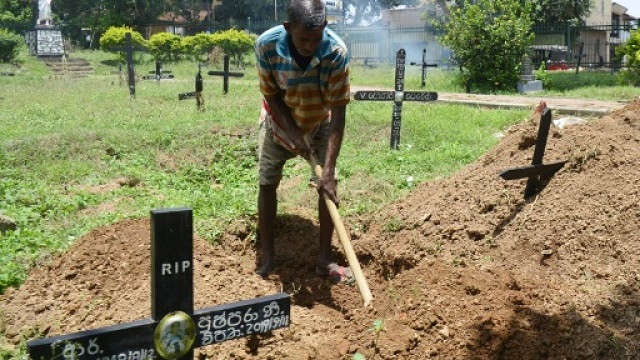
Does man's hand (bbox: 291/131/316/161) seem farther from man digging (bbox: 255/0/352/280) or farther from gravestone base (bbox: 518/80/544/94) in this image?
gravestone base (bbox: 518/80/544/94)

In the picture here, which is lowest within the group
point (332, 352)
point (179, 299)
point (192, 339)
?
point (332, 352)

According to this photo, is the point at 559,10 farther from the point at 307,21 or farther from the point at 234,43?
the point at 307,21

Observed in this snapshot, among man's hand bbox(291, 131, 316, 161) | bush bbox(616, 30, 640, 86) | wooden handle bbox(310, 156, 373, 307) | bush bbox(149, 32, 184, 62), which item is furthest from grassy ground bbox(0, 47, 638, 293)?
bush bbox(149, 32, 184, 62)

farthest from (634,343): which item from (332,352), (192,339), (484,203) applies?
(192,339)

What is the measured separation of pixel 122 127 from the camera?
403 inches

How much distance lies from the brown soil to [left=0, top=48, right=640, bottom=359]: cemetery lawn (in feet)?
0.04

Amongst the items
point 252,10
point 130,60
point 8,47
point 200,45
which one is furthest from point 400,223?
point 252,10

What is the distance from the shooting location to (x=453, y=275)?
→ 155 inches

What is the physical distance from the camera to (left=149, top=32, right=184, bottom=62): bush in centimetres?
2991

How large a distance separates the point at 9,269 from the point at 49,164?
3.72m

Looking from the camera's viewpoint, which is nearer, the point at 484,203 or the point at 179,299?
the point at 179,299

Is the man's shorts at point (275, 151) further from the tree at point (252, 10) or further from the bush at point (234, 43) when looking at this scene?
the tree at point (252, 10)

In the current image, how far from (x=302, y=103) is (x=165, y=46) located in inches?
1071

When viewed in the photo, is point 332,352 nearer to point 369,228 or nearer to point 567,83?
point 369,228
